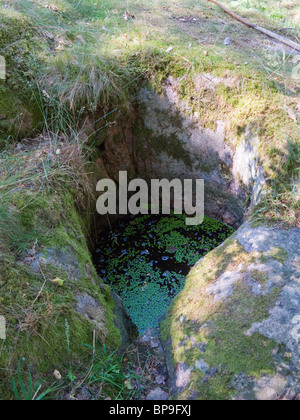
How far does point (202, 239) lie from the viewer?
3.18 meters

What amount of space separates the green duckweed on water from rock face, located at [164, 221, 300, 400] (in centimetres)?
53

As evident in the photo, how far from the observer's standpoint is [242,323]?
176 centimetres

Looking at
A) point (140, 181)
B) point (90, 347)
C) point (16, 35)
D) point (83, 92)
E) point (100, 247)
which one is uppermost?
point (16, 35)

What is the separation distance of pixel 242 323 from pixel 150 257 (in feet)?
4.38

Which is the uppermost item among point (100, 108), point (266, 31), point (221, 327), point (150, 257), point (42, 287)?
point (266, 31)

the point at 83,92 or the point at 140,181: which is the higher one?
the point at 83,92

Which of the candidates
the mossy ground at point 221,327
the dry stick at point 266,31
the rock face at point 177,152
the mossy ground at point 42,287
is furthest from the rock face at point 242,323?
the dry stick at point 266,31

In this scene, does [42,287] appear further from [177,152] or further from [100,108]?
[177,152]

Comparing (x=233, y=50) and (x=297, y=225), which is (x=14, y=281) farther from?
(x=233, y=50)

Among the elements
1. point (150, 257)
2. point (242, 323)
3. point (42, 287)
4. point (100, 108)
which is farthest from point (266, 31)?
point (42, 287)

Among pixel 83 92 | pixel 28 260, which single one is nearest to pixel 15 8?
pixel 83 92

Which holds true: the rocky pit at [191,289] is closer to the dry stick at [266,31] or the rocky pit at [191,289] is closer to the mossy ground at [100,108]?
the mossy ground at [100,108]

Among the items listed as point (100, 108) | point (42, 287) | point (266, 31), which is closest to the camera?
point (42, 287)

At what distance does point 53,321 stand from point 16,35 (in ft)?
7.91
